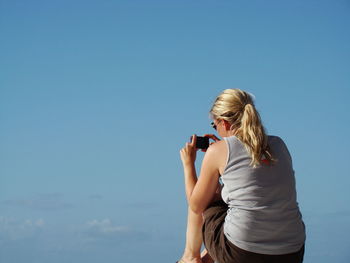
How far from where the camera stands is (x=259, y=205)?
3.37 meters

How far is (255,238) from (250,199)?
0.25 m

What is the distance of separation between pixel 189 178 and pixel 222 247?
55cm

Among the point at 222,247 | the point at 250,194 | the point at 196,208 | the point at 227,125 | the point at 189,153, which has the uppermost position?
the point at 227,125

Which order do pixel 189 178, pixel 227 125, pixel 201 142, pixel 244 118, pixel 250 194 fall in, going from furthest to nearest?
pixel 201 142 → pixel 189 178 → pixel 227 125 → pixel 244 118 → pixel 250 194

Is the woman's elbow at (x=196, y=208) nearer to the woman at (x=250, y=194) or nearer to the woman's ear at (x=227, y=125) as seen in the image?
the woman at (x=250, y=194)

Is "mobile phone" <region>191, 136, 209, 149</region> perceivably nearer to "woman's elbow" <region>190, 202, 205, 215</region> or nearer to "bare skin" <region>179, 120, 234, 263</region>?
"bare skin" <region>179, 120, 234, 263</region>

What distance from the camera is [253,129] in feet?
11.3

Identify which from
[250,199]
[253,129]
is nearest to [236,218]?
[250,199]

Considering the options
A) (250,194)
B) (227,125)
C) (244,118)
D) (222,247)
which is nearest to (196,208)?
(222,247)

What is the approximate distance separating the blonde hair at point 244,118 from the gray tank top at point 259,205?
0.05 metres

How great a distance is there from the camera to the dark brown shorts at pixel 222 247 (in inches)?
134

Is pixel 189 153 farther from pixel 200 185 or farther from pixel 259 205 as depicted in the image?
pixel 259 205

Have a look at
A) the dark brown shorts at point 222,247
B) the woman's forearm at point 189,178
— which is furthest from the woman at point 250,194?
the woman's forearm at point 189,178

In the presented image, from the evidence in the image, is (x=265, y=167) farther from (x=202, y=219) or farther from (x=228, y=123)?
(x=202, y=219)
